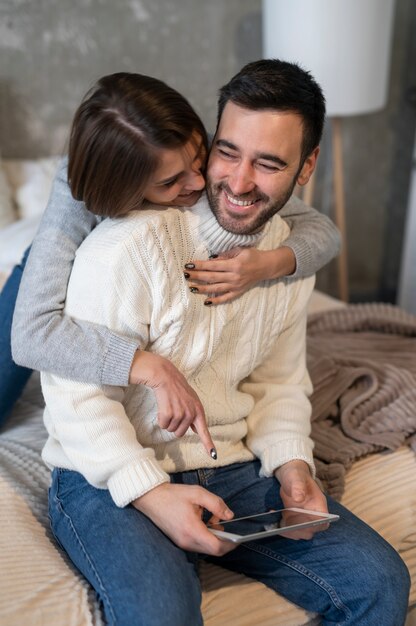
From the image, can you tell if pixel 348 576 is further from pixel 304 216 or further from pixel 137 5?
pixel 137 5

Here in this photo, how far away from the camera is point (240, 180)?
4.05 ft

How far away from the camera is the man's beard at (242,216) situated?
1.27 meters

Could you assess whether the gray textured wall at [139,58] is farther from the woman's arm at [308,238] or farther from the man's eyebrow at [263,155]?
the man's eyebrow at [263,155]

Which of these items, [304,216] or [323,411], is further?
[323,411]

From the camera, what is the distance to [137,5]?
267 cm

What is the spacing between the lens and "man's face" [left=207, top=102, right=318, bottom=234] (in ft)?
4.03

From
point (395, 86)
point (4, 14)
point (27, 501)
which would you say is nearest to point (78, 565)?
point (27, 501)

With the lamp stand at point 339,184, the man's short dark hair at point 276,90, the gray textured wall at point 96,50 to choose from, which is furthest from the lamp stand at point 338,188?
the man's short dark hair at point 276,90

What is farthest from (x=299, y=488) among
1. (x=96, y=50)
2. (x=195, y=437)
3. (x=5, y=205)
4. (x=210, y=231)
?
(x=96, y=50)

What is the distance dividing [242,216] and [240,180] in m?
0.07

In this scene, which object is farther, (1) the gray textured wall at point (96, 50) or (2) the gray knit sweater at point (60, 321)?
(1) the gray textured wall at point (96, 50)

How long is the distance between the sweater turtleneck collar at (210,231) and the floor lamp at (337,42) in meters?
1.38

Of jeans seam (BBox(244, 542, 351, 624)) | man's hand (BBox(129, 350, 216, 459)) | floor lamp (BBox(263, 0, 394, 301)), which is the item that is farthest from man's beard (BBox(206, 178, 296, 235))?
floor lamp (BBox(263, 0, 394, 301))

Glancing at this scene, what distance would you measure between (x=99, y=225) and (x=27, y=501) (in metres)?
0.52
